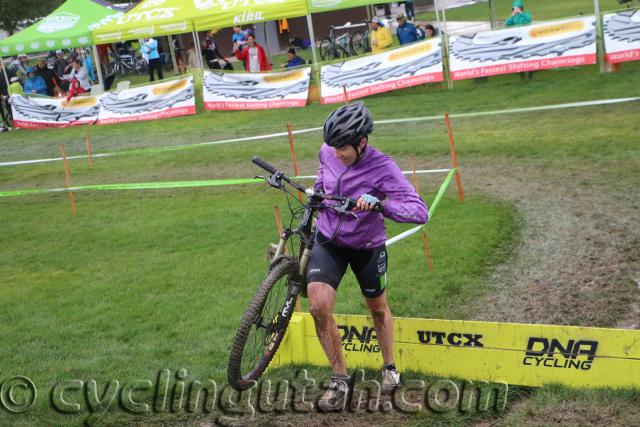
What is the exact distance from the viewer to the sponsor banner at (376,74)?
22.1 metres

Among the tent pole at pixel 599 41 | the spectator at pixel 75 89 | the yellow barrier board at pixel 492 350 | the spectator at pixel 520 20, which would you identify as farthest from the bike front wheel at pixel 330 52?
the yellow barrier board at pixel 492 350

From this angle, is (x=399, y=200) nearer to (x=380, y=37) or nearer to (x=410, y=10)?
(x=380, y=37)

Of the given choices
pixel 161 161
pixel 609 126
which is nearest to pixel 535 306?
pixel 609 126

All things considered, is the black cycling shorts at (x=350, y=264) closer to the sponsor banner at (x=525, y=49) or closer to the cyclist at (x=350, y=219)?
the cyclist at (x=350, y=219)

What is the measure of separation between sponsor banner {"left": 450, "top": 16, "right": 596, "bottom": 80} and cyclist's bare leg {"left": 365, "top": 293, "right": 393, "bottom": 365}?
15563 millimetres

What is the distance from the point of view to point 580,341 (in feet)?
19.3

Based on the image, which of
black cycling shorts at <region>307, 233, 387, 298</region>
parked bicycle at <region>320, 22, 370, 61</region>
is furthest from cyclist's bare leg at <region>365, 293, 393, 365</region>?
parked bicycle at <region>320, 22, 370, 61</region>

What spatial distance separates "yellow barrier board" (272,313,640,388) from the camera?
5.77 m

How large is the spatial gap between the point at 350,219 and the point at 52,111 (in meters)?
24.0

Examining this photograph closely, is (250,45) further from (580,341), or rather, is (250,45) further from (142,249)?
(580,341)

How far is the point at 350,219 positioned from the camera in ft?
18.7

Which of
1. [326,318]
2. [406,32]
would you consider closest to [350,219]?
[326,318]

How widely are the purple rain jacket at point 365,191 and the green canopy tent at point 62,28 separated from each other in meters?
24.3

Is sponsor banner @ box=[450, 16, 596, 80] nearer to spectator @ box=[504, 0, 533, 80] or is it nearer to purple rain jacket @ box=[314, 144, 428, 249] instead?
spectator @ box=[504, 0, 533, 80]
